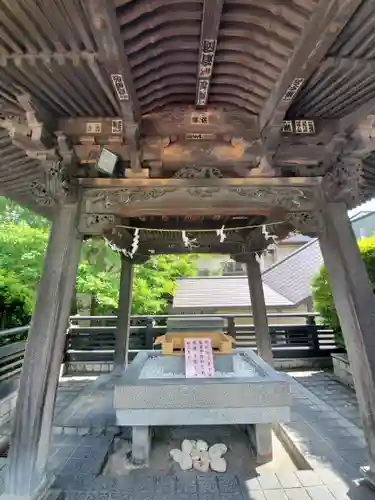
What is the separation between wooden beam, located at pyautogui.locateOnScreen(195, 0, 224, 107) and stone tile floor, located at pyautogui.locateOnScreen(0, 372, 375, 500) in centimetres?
394

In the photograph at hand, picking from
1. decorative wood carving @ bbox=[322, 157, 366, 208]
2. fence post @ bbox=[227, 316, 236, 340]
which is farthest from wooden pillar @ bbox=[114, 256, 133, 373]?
decorative wood carving @ bbox=[322, 157, 366, 208]

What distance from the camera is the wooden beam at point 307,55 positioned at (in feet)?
6.05

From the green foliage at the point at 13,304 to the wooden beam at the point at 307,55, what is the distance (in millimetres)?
5731

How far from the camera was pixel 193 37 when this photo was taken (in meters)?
2.32

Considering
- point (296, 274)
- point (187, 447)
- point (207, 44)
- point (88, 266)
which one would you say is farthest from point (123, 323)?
point (296, 274)

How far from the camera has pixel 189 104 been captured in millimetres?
3250

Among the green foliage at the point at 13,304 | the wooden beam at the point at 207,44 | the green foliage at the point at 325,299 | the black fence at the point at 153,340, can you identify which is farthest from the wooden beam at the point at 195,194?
the black fence at the point at 153,340

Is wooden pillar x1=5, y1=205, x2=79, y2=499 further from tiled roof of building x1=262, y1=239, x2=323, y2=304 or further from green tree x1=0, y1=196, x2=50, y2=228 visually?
tiled roof of building x1=262, y1=239, x2=323, y2=304

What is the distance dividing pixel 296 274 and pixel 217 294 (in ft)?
17.2

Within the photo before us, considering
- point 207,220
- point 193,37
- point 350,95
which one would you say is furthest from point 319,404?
point 193,37

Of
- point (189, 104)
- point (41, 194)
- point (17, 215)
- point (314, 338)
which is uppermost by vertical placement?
point (17, 215)

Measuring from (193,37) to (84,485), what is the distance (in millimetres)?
4323

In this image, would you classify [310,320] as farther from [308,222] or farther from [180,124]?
[180,124]

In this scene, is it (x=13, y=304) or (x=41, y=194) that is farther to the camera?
(x=13, y=304)
